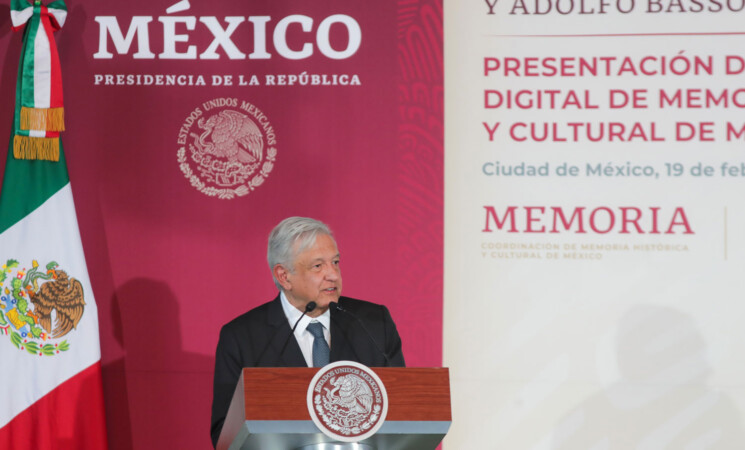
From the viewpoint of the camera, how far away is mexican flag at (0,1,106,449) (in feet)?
12.6

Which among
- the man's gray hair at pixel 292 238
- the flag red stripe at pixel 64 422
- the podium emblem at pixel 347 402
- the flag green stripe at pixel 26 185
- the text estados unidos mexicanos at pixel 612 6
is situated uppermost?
the text estados unidos mexicanos at pixel 612 6

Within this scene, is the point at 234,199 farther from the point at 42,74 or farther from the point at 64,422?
the point at 64,422

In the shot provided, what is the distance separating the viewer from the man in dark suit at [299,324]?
293 cm

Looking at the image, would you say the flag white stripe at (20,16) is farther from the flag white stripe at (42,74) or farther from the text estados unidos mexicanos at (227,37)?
the text estados unidos mexicanos at (227,37)

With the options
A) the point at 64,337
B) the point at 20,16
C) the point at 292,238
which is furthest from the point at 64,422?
the point at 20,16

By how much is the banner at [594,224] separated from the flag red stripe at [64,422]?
5.08 ft

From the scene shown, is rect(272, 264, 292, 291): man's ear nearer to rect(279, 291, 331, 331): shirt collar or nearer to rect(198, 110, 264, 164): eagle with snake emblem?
rect(279, 291, 331, 331): shirt collar

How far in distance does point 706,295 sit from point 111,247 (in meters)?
2.63

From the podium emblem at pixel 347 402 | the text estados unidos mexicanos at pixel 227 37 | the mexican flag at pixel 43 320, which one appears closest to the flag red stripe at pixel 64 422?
the mexican flag at pixel 43 320

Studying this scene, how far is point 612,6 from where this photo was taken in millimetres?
4016

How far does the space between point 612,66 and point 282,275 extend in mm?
1897

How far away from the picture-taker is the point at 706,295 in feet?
12.9

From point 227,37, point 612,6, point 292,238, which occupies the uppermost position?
point 612,6

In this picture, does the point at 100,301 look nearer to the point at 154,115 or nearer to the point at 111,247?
the point at 111,247
